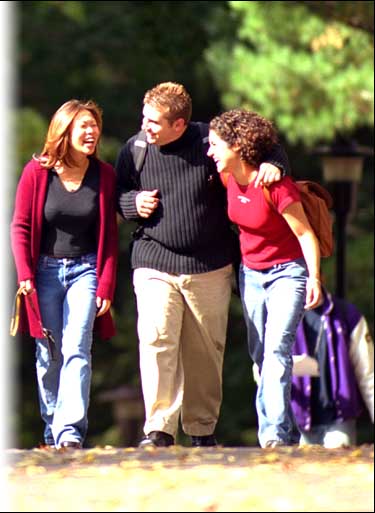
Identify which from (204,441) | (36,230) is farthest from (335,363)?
(36,230)

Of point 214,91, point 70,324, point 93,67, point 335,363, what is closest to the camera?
point 70,324

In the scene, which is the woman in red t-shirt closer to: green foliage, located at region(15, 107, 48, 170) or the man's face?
the man's face

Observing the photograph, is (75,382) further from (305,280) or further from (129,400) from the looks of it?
(129,400)

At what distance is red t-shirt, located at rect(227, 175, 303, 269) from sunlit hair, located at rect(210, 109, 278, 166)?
15 centimetres

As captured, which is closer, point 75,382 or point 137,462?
point 137,462

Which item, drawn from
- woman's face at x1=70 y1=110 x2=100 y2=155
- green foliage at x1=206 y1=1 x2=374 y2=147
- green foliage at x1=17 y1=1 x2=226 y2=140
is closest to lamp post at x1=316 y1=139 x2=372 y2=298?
green foliage at x1=206 y1=1 x2=374 y2=147

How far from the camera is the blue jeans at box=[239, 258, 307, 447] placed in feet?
31.2

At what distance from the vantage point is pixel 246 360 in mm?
25078

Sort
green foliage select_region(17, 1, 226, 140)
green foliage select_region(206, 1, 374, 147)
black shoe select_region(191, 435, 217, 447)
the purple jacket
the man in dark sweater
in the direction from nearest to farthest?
the man in dark sweater, black shoe select_region(191, 435, 217, 447), the purple jacket, green foliage select_region(206, 1, 374, 147), green foliage select_region(17, 1, 226, 140)

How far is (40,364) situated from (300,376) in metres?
1.91

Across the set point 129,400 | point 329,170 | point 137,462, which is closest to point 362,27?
point 329,170

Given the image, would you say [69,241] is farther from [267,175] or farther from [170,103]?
[267,175]

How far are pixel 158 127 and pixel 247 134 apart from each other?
443mm

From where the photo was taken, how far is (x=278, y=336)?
31.2 feet
